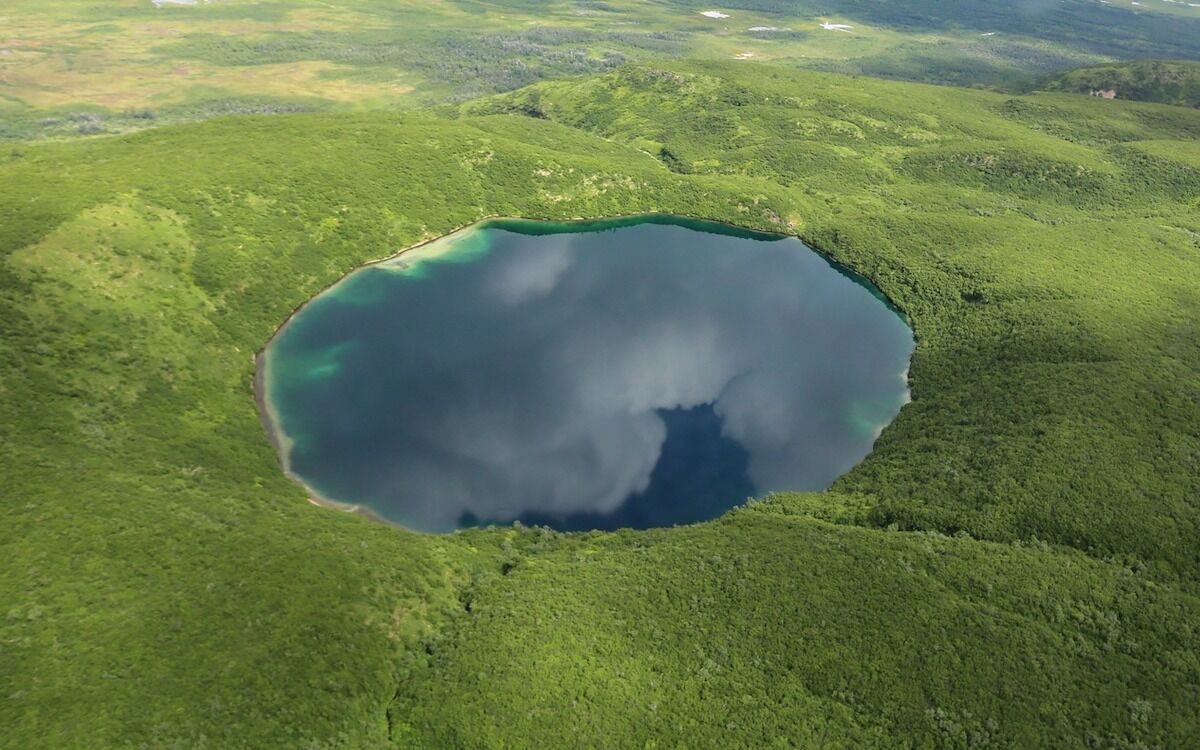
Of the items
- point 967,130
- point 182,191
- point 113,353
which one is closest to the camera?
point 113,353

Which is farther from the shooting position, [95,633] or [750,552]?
[750,552]

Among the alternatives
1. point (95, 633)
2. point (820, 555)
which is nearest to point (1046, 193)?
point (820, 555)

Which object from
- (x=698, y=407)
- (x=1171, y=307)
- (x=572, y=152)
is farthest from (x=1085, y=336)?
(x=572, y=152)

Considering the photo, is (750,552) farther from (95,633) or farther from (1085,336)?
(1085,336)

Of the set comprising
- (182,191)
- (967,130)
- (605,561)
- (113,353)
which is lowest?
(605,561)

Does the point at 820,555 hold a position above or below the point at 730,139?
below

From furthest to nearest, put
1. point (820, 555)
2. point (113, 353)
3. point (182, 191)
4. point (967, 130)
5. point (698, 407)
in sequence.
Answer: point (967, 130) < point (182, 191) < point (698, 407) < point (113, 353) < point (820, 555)
